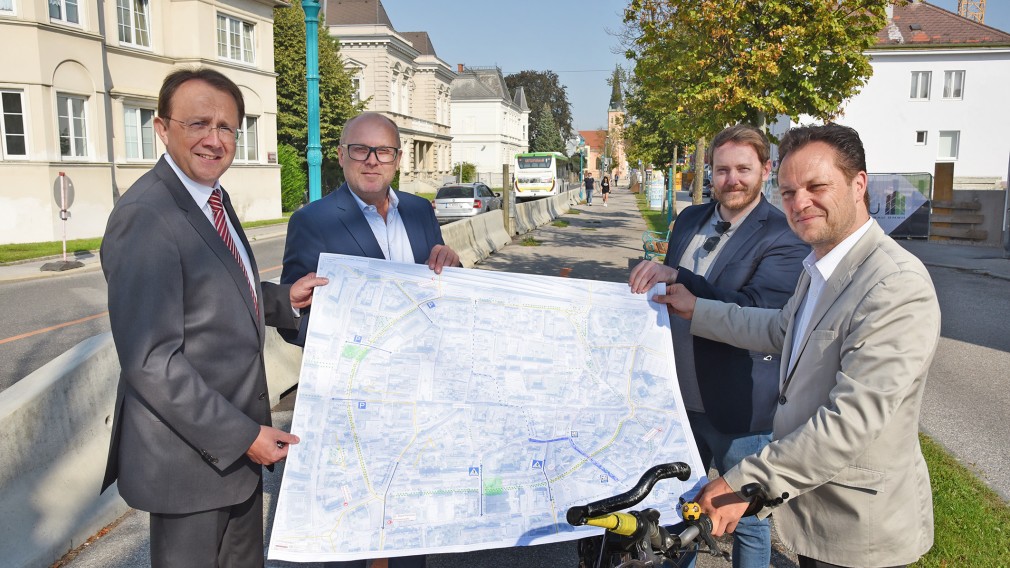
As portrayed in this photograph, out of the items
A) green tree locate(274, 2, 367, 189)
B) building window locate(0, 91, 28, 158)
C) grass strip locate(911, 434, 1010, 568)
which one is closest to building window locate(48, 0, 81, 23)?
building window locate(0, 91, 28, 158)

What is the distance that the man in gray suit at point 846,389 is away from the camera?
6.70 feet

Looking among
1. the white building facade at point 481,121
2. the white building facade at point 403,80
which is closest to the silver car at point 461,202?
the white building facade at point 403,80

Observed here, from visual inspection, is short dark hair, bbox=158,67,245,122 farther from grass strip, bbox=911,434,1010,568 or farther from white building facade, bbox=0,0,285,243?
white building facade, bbox=0,0,285,243

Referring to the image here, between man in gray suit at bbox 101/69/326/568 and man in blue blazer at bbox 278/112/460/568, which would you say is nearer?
man in gray suit at bbox 101/69/326/568

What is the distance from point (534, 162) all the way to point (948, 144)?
87.0 ft

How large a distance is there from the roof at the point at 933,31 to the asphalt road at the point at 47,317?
145 feet

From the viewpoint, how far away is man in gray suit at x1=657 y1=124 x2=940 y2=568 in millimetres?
2041

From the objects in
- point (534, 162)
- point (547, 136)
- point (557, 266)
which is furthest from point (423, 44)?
point (557, 266)

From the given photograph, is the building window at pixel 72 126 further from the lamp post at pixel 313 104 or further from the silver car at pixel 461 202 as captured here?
the lamp post at pixel 313 104

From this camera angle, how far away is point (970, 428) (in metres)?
6.31

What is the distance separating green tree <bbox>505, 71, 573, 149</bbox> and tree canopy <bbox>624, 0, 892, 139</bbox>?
111m

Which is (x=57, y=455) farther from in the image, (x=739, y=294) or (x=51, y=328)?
(x=51, y=328)

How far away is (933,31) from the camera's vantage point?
4684cm

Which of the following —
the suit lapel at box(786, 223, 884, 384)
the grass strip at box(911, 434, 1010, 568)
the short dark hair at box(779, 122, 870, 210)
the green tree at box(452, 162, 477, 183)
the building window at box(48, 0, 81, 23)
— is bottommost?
the grass strip at box(911, 434, 1010, 568)
